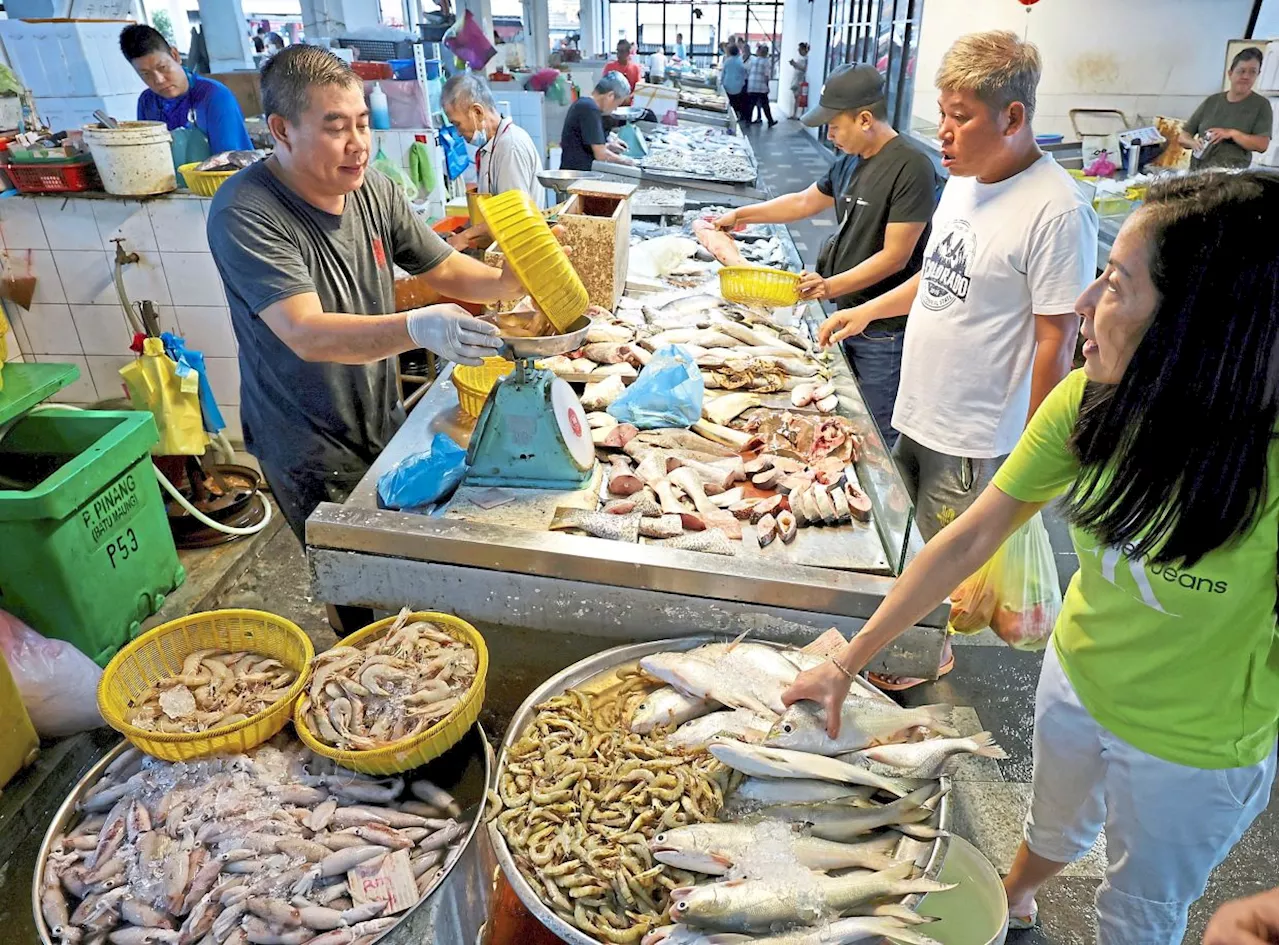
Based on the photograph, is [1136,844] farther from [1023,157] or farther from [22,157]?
[22,157]

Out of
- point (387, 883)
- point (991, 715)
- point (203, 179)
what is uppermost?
point (203, 179)

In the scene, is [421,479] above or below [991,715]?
above

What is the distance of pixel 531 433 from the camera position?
2.40 metres

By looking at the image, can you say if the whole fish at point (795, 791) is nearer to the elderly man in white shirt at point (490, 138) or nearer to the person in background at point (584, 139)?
the elderly man in white shirt at point (490, 138)

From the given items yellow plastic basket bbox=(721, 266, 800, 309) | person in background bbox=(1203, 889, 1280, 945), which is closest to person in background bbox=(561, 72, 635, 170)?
yellow plastic basket bbox=(721, 266, 800, 309)

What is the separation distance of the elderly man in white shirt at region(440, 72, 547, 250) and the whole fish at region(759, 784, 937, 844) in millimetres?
4662

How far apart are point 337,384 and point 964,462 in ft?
7.60

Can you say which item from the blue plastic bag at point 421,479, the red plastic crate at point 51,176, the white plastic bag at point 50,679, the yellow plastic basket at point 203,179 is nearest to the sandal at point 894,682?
the blue plastic bag at point 421,479

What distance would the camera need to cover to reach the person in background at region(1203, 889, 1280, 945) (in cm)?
124

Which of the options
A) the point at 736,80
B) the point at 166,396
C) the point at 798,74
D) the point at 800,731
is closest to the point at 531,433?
the point at 800,731

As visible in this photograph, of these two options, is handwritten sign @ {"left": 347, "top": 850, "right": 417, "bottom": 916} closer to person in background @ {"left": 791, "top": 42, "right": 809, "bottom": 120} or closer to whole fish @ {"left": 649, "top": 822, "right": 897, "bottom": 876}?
whole fish @ {"left": 649, "top": 822, "right": 897, "bottom": 876}

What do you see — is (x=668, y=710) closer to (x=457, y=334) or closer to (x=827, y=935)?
(x=827, y=935)

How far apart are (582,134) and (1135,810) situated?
→ 673 cm

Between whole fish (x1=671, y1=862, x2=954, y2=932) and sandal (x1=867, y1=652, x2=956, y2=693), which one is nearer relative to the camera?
whole fish (x1=671, y1=862, x2=954, y2=932)
